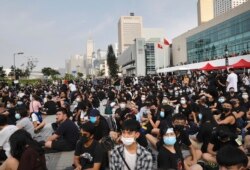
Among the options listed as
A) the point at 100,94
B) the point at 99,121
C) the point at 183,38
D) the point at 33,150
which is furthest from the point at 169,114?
the point at 183,38

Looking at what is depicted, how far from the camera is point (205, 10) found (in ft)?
597

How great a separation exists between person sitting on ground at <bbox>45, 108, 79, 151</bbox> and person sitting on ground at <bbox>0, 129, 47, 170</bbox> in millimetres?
3736

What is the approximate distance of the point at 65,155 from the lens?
9.27 metres

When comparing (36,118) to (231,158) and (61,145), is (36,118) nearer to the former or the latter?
(61,145)

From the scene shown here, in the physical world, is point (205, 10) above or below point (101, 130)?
above

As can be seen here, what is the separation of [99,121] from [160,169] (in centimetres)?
317

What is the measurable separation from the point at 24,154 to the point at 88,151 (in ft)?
4.13

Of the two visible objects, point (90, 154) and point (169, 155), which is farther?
point (90, 154)

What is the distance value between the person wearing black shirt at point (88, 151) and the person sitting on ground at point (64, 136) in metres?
2.70

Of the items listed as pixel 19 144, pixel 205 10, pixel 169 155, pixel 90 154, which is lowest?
pixel 90 154

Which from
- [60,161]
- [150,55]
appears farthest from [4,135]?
[150,55]

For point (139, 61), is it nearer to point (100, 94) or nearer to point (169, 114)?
point (100, 94)

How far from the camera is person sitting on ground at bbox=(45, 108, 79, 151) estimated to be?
Result: 904 centimetres

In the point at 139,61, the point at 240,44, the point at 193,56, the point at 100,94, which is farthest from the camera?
the point at 139,61
